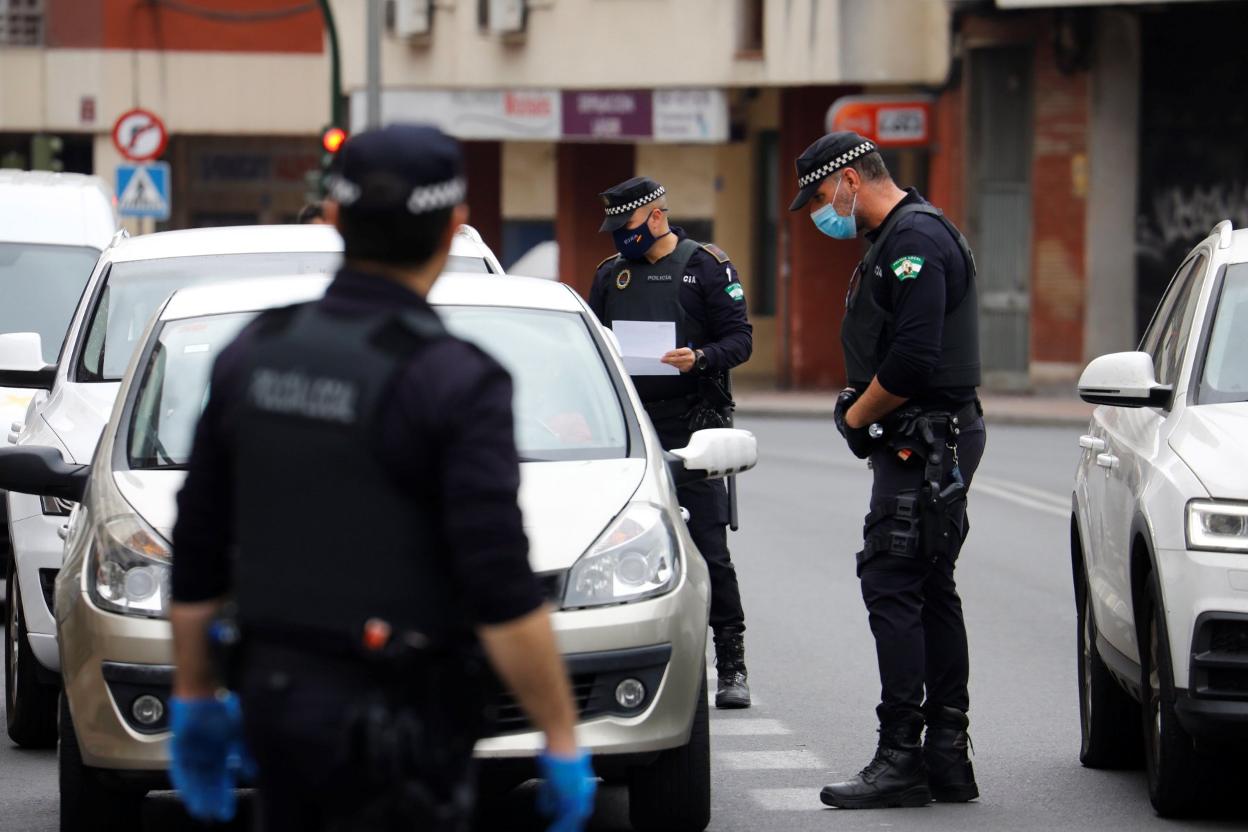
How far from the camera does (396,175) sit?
3604mm

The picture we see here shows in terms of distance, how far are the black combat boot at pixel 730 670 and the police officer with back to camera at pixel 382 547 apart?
5.29m

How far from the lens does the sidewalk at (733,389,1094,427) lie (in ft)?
82.7

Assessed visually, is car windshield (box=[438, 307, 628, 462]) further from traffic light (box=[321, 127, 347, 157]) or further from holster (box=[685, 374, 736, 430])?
traffic light (box=[321, 127, 347, 157])

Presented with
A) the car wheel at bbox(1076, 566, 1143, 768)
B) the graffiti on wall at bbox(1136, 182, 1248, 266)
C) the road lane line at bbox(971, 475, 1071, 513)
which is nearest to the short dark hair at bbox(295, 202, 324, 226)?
the road lane line at bbox(971, 475, 1071, 513)

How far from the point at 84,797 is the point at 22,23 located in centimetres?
3528

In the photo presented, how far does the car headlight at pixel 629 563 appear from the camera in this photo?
6191 mm

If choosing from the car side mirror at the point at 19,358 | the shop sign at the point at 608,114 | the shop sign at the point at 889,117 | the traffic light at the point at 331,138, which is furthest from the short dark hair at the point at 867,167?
the shop sign at the point at 608,114

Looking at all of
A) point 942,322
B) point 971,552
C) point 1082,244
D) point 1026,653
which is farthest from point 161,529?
point 1082,244

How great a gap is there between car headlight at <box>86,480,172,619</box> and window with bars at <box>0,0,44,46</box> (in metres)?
35.0

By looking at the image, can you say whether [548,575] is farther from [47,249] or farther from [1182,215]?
[1182,215]

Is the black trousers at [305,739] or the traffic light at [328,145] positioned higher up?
the traffic light at [328,145]

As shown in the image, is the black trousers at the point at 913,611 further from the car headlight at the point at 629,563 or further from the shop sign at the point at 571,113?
the shop sign at the point at 571,113

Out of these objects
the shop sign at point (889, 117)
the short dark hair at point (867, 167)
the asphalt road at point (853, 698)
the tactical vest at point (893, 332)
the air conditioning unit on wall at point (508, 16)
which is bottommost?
the asphalt road at point (853, 698)

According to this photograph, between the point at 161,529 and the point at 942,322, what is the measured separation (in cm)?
232
